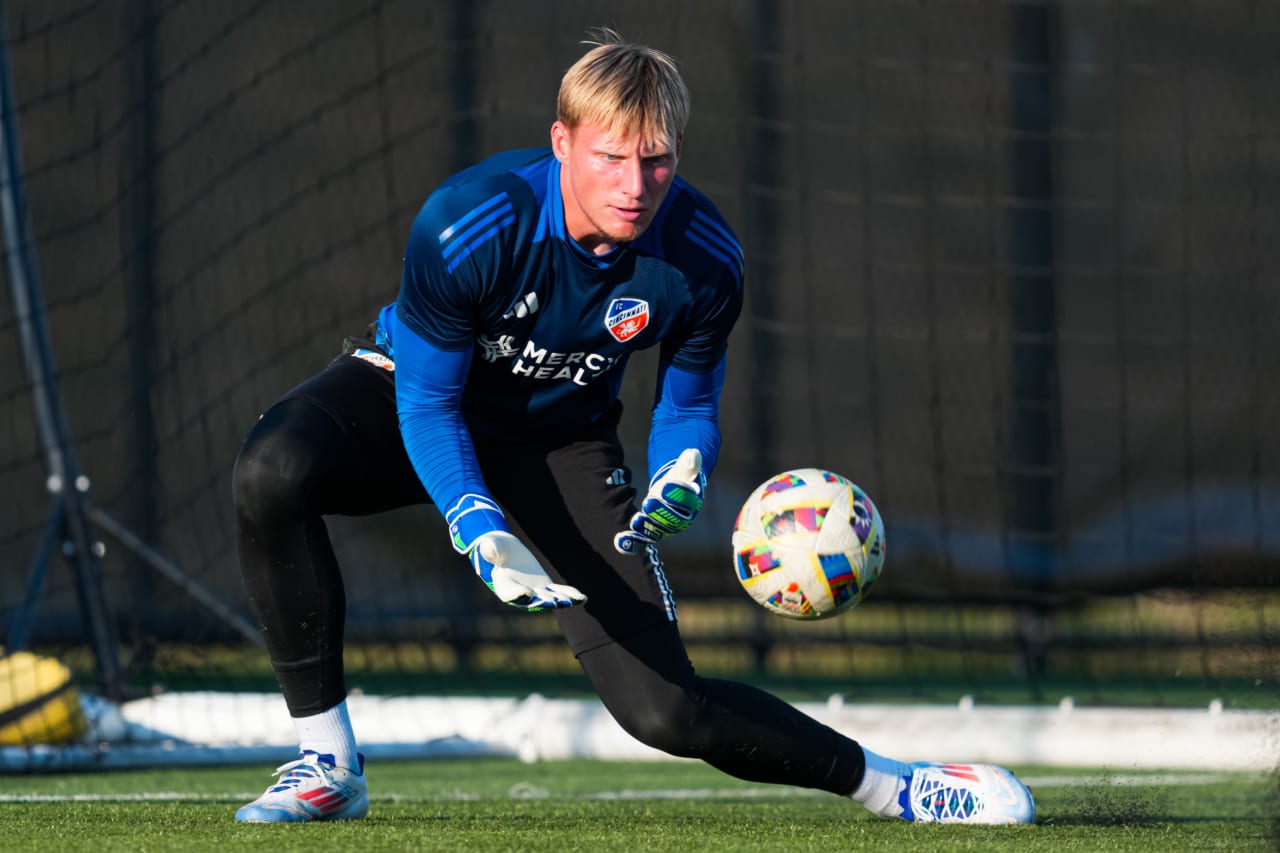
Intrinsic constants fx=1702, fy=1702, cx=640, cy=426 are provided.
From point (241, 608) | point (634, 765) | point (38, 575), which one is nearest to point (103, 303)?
point (241, 608)

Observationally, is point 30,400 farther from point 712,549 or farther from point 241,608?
point 712,549

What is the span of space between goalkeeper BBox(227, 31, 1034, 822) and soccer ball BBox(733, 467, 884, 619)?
208 millimetres

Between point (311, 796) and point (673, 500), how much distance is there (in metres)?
0.99

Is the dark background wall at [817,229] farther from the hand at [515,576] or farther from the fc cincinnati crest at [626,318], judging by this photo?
the hand at [515,576]

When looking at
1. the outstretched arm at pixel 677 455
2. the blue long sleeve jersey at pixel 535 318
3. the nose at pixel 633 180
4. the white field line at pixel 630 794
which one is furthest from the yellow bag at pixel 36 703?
the nose at pixel 633 180

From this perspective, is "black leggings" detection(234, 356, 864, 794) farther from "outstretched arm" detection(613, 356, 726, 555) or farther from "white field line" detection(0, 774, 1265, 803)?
"white field line" detection(0, 774, 1265, 803)

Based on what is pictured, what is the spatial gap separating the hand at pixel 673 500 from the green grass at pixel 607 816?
630 mm

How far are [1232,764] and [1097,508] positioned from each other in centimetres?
313

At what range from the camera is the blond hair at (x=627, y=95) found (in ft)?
10.9

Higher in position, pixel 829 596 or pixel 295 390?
pixel 295 390

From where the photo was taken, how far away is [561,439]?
3.90 m

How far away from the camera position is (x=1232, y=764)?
571cm

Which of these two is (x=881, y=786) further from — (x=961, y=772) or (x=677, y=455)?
(x=677, y=455)

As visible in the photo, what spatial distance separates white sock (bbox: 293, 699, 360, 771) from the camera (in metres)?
3.69
